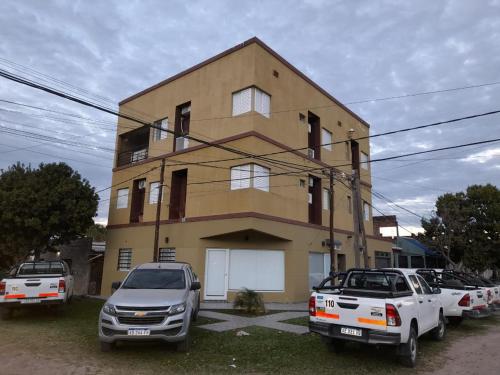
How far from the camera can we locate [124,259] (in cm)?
2208

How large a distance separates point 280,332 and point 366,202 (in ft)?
61.6

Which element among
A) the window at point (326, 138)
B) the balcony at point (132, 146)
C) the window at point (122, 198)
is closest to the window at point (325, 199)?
the window at point (326, 138)

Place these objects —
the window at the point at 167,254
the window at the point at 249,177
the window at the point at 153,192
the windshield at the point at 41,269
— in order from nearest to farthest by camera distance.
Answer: the windshield at the point at 41,269
the window at the point at 249,177
the window at the point at 167,254
the window at the point at 153,192

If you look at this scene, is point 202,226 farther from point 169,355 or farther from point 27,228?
point 169,355

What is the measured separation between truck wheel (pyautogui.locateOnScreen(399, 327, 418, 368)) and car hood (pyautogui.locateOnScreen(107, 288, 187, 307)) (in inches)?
172

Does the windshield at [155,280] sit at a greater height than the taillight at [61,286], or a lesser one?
greater

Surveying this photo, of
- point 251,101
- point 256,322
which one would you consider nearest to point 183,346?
point 256,322

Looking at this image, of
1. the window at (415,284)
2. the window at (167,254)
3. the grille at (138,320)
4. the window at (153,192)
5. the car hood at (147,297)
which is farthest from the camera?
the window at (153,192)

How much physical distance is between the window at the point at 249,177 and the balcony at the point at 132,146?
8603 millimetres

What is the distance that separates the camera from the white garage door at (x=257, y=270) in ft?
59.3

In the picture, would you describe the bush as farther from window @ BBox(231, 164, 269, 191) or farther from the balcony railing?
the balcony railing

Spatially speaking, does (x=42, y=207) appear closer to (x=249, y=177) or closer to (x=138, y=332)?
(x=249, y=177)

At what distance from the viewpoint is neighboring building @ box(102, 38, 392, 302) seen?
18031mm

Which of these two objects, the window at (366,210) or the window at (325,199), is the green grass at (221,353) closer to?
the window at (325,199)
